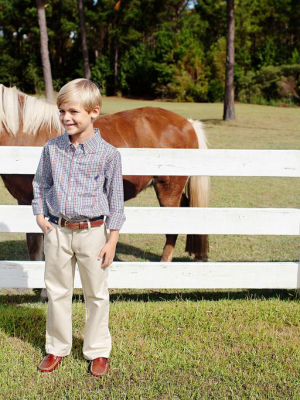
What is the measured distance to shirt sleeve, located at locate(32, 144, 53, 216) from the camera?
2.54 m

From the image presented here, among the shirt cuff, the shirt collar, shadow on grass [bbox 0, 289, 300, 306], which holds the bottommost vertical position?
shadow on grass [bbox 0, 289, 300, 306]

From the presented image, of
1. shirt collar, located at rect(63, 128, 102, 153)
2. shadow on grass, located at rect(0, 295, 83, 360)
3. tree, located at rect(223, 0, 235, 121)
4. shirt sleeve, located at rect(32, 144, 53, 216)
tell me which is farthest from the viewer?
tree, located at rect(223, 0, 235, 121)

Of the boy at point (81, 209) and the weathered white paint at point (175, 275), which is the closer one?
the boy at point (81, 209)

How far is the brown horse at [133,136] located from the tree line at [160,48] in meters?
32.5

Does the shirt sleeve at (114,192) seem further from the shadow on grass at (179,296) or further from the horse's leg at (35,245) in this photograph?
the horse's leg at (35,245)

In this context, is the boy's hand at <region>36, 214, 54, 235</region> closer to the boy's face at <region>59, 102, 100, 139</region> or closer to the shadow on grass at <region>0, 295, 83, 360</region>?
the boy's face at <region>59, 102, 100, 139</region>

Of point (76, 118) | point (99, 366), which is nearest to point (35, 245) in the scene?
point (99, 366)

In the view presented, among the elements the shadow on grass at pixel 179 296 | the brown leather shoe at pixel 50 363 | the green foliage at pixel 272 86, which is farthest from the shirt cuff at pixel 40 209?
the green foliage at pixel 272 86

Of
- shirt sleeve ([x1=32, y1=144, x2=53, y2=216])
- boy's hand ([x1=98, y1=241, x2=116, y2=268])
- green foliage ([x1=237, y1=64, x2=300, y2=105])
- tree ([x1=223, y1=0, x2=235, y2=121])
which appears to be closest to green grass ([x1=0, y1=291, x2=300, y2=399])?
boy's hand ([x1=98, y1=241, x2=116, y2=268])

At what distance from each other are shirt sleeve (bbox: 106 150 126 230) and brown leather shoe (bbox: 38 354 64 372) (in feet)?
3.17

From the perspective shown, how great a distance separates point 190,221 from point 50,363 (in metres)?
1.59

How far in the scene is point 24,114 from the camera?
4113 millimetres

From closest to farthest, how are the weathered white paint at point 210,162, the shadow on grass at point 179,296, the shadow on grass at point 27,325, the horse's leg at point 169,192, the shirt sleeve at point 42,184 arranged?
the shirt sleeve at point 42,184
the shadow on grass at point 27,325
the weathered white paint at point 210,162
the shadow on grass at point 179,296
the horse's leg at point 169,192

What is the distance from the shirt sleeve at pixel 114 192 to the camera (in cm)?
249
